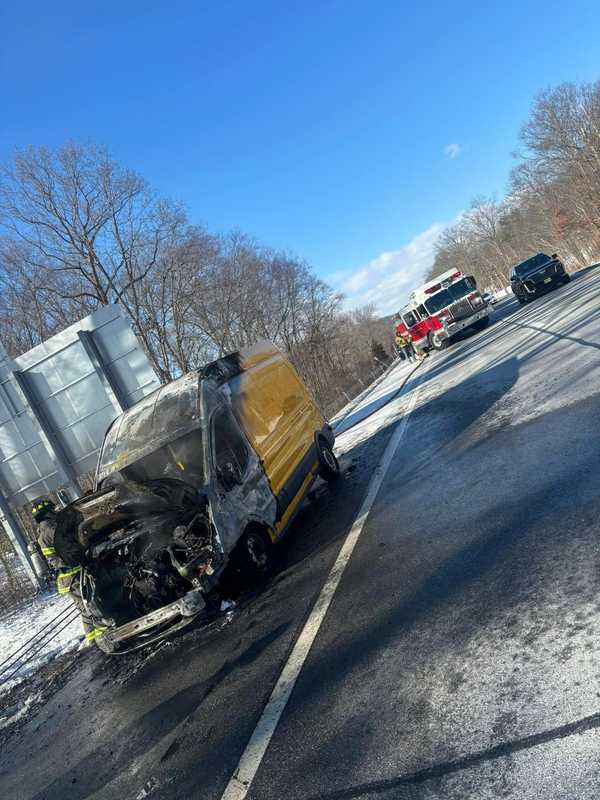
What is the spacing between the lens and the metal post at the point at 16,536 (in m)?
11.9

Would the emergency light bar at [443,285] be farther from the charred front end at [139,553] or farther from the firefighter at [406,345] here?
the charred front end at [139,553]

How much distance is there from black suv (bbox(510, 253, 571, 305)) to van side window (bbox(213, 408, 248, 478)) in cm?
2274

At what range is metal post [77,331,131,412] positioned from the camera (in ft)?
38.5

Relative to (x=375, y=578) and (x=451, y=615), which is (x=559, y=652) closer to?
(x=451, y=615)

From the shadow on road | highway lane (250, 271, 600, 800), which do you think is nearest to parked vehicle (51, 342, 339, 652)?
the shadow on road

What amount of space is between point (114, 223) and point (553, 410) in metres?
28.9

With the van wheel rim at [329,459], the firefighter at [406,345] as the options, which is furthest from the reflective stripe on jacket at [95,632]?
the firefighter at [406,345]

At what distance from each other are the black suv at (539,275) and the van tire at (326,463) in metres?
20.0

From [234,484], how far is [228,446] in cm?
56

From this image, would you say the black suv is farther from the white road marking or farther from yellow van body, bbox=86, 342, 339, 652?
the white road marking

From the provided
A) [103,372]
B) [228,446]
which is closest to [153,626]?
[228,446]

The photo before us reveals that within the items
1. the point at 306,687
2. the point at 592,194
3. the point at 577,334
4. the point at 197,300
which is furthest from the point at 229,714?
the point at 592,194

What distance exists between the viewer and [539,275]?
2530cm

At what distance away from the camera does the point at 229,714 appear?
13.1ft
